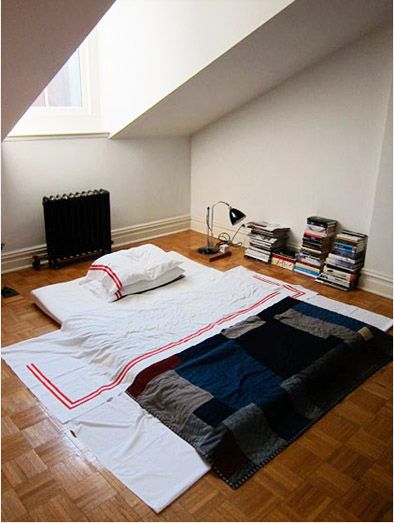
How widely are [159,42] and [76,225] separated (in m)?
1.52

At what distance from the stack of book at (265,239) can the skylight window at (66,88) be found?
1.84m

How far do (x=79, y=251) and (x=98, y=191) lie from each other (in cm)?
53

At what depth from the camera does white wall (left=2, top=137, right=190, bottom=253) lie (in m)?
3.42

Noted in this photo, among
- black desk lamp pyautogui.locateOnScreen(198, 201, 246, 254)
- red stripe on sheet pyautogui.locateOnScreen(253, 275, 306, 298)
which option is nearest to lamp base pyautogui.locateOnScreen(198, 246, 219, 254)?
black desk lamp pyautogui.locateOnScreen(198, 201, 246, 254)

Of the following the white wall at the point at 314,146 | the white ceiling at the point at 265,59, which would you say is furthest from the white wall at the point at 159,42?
the white wall at the point at 314,146

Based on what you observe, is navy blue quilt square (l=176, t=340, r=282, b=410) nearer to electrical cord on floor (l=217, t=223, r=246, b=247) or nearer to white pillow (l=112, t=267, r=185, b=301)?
white pillow (l=112, t=267, r=185, b=301)

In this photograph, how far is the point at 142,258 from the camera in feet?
10.7

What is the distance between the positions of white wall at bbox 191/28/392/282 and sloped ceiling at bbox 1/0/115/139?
2036 millimetres

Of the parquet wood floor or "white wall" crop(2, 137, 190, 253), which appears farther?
"white wall" crop(2, 137, 190, 253)

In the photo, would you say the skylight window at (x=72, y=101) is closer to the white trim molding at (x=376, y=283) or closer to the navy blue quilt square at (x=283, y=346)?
the navy blue quilt square at (x=283, y=346)

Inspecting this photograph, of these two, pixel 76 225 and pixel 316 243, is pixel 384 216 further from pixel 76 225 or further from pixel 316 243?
pixel 76 225

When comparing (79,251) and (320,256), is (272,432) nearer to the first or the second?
(320,256)

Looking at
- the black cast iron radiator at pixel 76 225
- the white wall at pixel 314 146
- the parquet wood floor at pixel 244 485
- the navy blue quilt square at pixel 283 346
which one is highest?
the white wall at pixel 314 146

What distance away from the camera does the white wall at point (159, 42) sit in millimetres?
2688
